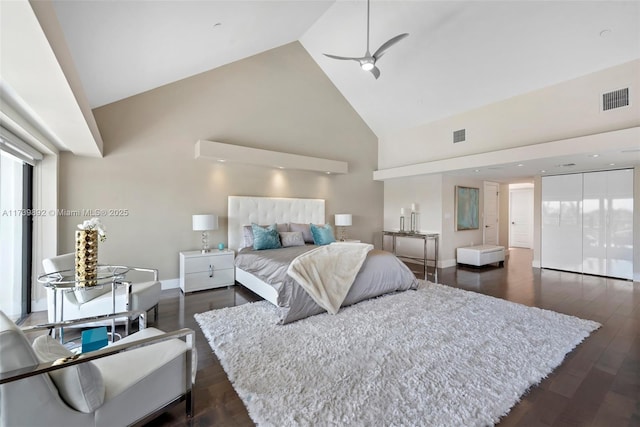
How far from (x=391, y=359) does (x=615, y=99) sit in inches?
195

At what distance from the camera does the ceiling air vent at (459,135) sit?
5.63m

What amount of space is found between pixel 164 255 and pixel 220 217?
3.56 feet

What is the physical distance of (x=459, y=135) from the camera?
570 cm

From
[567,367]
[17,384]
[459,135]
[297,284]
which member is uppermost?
[459,135]

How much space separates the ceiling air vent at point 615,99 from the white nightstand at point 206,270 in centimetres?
619

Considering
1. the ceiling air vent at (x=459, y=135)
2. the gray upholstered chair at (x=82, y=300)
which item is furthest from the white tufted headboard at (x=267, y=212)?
the ceiling air vent at (x=459, y=135)

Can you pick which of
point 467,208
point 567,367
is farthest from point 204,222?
point 467,208

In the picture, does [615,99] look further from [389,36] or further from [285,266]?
[285,266]

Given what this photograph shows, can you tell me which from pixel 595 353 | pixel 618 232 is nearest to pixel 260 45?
pixel 595 353

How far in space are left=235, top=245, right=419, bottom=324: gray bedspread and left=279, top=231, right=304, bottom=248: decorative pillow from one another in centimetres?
47

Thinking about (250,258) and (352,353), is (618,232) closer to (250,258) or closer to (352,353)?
(352,353)

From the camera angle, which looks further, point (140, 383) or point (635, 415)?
point (635, 415)

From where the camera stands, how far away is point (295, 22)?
4.79 m

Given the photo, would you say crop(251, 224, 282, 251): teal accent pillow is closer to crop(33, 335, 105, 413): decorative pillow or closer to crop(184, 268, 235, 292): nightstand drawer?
crop(184, 268, 235, 292): nightstand drawer
